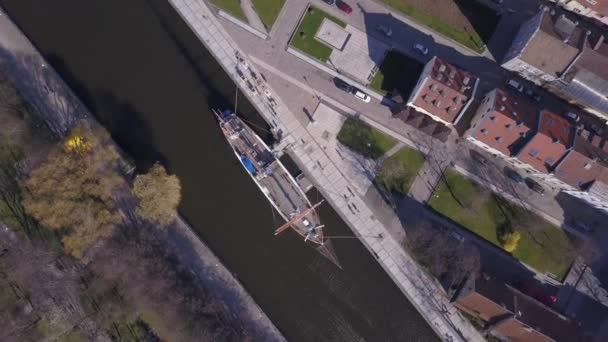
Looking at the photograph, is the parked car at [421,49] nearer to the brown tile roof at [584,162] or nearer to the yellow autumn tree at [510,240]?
the brown tile roof at [584,162]

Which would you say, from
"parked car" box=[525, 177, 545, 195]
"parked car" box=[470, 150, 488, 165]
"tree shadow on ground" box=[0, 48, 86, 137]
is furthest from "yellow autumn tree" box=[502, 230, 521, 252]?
"tree shadow on ground" box=[0, 48, 86, 137]

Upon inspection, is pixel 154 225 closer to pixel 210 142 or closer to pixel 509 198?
pixel 210 142

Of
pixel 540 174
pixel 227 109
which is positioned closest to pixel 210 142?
pixel 227 109

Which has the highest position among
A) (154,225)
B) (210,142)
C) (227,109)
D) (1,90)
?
(227,109)

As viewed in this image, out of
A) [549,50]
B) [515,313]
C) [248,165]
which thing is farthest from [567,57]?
[248,165]

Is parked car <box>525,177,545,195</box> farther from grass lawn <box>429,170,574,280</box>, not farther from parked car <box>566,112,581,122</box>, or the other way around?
parked car <box>566,112,581,122</box>

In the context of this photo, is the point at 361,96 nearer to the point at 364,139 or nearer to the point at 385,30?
the point at 364,139
